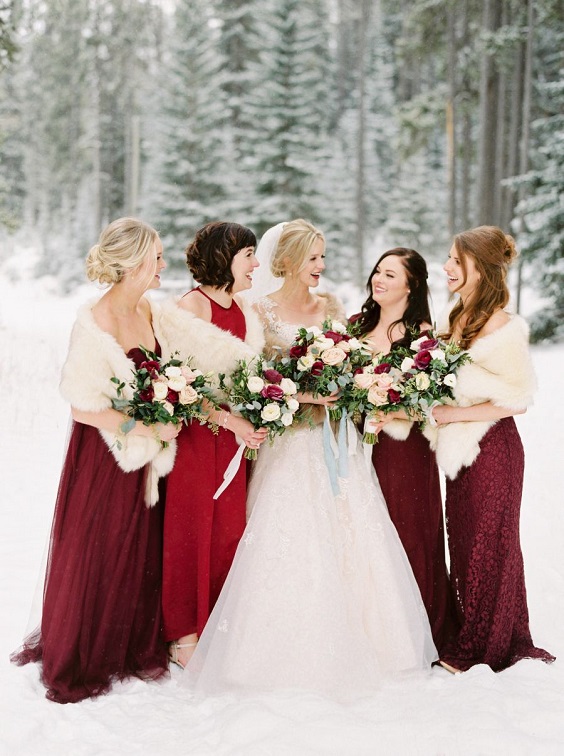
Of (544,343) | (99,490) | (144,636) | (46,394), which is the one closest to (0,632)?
(144,636)

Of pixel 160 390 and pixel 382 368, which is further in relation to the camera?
pixel 382 368

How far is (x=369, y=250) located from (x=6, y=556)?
26317mm

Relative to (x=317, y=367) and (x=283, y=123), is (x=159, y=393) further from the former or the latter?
(x=283, y=123)

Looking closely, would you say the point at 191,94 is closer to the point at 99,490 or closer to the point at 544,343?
the point at 544,343

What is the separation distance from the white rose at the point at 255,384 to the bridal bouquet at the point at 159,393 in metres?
0.26

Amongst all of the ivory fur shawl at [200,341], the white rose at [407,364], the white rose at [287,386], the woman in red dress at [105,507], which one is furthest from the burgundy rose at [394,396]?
the woman in red dress at [105,507]

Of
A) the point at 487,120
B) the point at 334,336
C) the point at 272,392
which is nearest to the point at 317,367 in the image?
the point at 334,336

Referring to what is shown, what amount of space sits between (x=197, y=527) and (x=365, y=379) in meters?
1.34

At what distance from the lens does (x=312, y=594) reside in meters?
4.19

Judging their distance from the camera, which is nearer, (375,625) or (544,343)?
(375,625)

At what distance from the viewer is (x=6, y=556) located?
21.4 feet

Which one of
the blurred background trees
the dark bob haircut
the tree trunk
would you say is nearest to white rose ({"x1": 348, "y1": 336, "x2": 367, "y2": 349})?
the dark bob haircut

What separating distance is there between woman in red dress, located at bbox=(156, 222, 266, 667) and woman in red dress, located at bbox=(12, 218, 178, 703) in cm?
14

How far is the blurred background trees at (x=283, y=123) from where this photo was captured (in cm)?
1723
